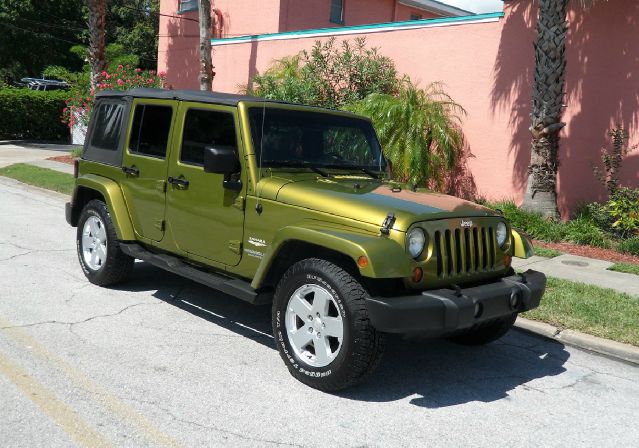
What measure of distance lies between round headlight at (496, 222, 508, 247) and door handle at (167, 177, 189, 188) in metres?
2.64

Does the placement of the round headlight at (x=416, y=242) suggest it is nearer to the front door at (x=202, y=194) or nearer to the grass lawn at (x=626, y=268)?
the front door at (x=202, y=194)

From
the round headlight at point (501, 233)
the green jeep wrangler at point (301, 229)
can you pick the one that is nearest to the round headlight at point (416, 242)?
the green jeep wrangler at point (301, 229)

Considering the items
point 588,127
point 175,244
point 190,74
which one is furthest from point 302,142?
Result: point 190,74

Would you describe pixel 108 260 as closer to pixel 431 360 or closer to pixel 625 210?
pixel 431 360

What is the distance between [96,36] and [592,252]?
1805 cm

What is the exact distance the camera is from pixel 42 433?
3.72m

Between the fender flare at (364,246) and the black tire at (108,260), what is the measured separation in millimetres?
2586

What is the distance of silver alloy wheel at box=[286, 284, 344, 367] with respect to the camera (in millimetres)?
4484

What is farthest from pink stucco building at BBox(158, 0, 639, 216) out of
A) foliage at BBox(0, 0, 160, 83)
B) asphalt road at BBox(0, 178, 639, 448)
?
foliage at BBox(0, 0, 160, 83)

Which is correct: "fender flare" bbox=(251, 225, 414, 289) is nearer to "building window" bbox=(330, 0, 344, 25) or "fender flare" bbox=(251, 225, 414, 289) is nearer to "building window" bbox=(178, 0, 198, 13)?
"building window" bbox=(330, 0, 344, 25)

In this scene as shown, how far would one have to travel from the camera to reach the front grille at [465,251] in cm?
454

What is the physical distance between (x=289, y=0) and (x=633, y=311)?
14924 mm

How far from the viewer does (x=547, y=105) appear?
1084 cm

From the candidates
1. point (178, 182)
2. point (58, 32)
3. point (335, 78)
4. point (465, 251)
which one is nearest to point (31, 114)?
point (58, 32)
